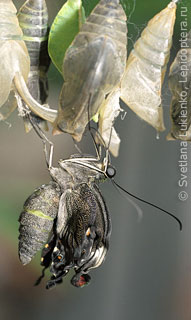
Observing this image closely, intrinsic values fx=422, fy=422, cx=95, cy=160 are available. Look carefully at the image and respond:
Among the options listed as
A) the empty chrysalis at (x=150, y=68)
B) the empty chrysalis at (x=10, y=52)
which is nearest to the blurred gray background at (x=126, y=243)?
the empty chrysalis at (x=150, y=68)

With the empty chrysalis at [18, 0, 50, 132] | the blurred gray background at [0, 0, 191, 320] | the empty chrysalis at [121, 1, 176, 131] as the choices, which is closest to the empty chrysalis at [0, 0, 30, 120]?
the empty chrysalis at [18, 0, 50, 132]

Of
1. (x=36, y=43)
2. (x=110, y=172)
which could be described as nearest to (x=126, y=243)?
(x=110, y=172)

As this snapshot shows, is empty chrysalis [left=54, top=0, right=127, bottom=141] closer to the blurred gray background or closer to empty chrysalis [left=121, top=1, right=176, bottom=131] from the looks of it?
empty chrysalis [left=121, top=1, right=176, bottom=131]

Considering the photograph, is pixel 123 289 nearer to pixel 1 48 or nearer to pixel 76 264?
pixel 76 264

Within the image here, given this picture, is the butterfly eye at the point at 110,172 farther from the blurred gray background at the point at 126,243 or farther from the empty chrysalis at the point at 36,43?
the blurred gray background at the point at 126,243

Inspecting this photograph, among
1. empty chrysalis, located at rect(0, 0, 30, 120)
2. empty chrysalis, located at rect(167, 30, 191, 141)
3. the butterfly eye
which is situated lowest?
the butterfly eye
